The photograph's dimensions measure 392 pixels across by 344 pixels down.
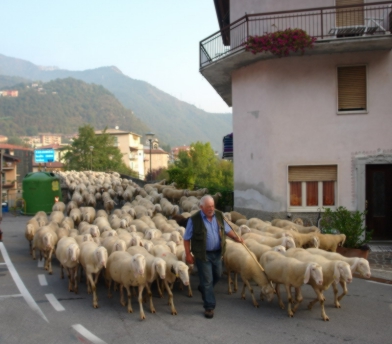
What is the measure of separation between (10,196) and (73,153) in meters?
56.0

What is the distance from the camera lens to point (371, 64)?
14.6 meters

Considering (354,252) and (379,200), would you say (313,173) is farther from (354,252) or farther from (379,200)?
(354,252)

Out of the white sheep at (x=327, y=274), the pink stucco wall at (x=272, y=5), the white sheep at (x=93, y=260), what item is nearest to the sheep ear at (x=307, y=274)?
the white sheep at (x=327, y=274)

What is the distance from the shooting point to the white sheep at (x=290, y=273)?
756 centimetres

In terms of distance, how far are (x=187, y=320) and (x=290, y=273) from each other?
1920 millimetres

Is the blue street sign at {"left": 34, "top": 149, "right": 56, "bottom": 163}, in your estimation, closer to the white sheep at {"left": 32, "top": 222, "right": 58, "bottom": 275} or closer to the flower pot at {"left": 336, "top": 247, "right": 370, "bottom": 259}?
the white sheep at {"left": 32, "top": 222, "right": 58, "bottom": 275}

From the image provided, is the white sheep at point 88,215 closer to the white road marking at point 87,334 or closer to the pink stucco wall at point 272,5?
the white road marking at point 87,334

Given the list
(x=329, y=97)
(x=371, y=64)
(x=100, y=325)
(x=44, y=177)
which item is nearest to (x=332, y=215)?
(x=329, y=97)

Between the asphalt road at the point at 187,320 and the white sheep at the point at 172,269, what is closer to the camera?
the asphalt road at the point at 187,320

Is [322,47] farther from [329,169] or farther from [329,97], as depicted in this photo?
[329,169]

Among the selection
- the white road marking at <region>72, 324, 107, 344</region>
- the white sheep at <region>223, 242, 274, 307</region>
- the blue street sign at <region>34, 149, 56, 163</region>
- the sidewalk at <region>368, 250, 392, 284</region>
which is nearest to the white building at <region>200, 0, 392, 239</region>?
the sidewalk at <region>368, 250, 392, 284</region>

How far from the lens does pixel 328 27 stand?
14.8m

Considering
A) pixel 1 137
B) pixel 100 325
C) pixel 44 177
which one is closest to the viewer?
pixel 100 325

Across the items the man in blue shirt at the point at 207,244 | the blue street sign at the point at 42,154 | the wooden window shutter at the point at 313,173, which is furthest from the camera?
the blue street sign at the point at 42,154
